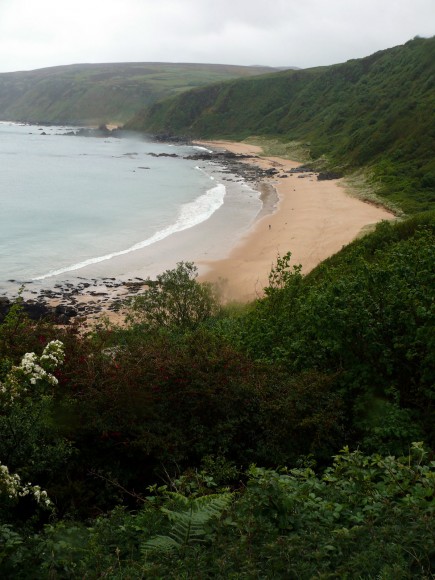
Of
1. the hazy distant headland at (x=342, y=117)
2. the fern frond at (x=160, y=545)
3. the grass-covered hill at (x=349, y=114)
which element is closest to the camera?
the fern frond at (x=160, y=545)

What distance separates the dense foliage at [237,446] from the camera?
4496 millimetres

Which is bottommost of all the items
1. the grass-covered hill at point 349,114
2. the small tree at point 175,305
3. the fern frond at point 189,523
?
the small tree at point 175,305

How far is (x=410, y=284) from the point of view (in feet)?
29.7

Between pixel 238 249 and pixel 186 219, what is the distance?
10298 mm

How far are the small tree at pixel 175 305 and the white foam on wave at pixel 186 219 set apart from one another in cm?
1250

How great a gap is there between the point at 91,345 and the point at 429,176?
40.2 meters

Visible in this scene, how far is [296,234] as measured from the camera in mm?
33312

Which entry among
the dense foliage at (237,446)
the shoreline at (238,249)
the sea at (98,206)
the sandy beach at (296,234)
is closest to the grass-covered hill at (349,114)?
the sandy beach at (296,234)

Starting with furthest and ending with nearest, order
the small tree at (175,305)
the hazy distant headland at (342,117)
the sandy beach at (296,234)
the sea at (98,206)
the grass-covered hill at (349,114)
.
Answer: the grass-covered hill at (349,114), the hazy distant headland at (342,117), the sea at (98,206), the sandy beach at (296,234), the small tree at (175,305)

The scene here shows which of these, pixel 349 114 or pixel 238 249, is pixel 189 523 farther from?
pixel 349 114

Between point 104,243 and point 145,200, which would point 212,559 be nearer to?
point 104,243

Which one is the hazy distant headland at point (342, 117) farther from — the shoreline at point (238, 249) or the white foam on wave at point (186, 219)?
the white foam on wave at point (186, 219)

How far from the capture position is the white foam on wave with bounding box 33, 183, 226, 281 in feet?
95.5

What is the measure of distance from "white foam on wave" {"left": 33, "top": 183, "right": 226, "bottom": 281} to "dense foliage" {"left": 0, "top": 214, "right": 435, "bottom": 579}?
18434mm
